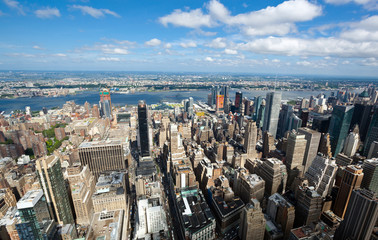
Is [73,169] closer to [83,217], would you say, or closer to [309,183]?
[83,217]

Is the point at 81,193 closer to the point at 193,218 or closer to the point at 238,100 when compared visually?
the point at 193,218

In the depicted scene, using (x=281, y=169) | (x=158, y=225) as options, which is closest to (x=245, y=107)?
(x=281, y=169)

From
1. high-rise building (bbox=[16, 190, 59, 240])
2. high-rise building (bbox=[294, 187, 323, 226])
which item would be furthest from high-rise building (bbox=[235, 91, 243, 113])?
high-rise building (bbox=[16, 190, 59, 240])

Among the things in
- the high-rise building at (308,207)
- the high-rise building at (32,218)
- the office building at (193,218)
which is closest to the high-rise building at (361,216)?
the high-rise building at (308,207)

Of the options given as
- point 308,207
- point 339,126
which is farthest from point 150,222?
point 339,126

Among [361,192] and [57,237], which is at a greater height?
[361,192]

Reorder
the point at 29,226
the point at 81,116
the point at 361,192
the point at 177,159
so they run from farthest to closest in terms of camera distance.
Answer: the point at 81,116, the point at 177,159, the point at 361,192, the point at 29,226

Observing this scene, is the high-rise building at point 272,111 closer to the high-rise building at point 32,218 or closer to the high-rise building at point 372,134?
the high-rise building at point 372,134
